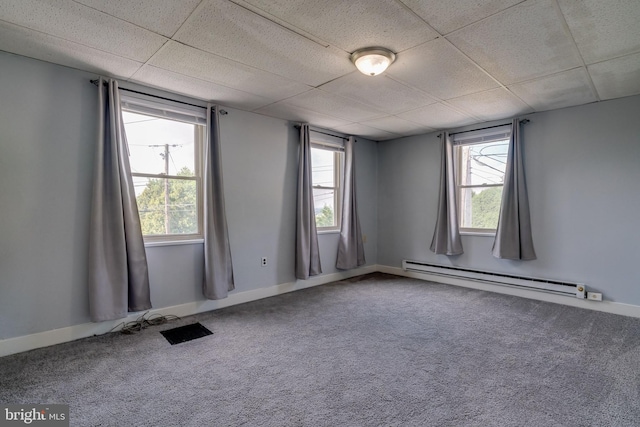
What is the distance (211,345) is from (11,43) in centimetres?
274

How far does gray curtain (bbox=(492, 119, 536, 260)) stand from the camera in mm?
3938

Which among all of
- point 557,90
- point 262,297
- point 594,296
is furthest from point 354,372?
point 557,90

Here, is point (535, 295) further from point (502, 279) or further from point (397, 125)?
point (397, 125)

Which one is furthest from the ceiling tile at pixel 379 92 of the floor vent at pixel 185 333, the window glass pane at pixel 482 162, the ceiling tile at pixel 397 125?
the floor vent at pixel 185 333

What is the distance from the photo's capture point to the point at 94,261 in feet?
8.87

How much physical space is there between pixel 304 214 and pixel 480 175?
2638mm

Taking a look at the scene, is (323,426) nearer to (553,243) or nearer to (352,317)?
(352,317)

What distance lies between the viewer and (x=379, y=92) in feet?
10.5

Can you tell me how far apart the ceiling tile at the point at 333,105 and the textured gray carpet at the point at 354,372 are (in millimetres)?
2367

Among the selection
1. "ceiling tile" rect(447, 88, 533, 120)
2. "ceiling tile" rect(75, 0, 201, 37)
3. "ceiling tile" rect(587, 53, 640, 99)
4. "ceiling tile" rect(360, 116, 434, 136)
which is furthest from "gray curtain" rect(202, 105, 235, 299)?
"ceiling tile" rect(587, 53, 640, 99)

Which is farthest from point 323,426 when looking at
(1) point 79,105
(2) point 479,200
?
(2) point 479,200

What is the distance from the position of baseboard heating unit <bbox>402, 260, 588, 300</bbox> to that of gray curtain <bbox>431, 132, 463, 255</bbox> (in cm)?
30

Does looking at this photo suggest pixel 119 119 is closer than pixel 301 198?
Yes

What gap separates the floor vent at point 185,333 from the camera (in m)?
2.76
